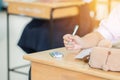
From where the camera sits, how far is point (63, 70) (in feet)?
3.94

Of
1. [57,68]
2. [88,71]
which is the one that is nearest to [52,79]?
[57,68]

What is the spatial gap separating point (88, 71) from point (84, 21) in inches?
64.3

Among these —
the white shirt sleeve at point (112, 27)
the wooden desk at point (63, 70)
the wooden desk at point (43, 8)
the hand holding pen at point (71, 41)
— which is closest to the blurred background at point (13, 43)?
the wooden desk at point (43, 8)

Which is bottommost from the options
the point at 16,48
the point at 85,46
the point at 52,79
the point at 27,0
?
the point at 16,48

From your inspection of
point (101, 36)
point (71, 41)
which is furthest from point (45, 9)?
point (71, 41)

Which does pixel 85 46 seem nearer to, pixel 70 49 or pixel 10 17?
pixel 70 49

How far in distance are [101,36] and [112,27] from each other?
0.12 metres

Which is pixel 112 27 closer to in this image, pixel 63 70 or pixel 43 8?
pixel 63 70

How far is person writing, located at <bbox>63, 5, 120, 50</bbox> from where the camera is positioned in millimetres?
1437

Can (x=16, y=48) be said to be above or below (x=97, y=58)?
below

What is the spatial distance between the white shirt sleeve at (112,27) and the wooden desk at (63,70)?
331 mm

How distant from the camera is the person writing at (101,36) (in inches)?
56.6

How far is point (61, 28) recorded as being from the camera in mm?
2727

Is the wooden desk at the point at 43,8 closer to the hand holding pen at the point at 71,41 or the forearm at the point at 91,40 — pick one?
the forearm at the point at 91,40
